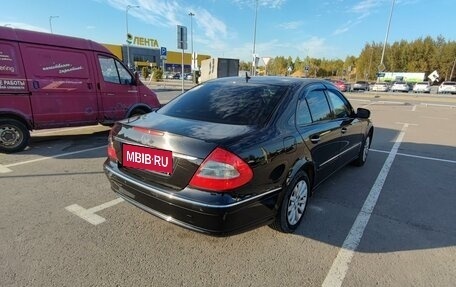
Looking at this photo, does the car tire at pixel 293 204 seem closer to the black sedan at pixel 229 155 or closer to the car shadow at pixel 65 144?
the black sedan at pixel 229 155

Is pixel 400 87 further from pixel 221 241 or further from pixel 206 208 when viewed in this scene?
pixel 206 208

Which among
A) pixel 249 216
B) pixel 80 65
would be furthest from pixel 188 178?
pixel 80 65

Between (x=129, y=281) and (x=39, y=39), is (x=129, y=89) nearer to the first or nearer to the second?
(x=39, y=39)

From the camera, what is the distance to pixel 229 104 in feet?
10.8

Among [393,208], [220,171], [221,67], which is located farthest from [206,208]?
[221,67]

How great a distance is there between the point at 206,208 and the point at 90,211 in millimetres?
1852

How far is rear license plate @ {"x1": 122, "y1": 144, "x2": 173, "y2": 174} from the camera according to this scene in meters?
2.55

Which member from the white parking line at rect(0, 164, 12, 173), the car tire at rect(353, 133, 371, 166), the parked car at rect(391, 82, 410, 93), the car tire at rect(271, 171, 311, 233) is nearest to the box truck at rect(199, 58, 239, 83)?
the car tire at rect(353, 133, 371, 166)

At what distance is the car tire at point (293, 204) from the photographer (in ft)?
9.53

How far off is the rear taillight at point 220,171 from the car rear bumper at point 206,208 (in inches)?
3.1

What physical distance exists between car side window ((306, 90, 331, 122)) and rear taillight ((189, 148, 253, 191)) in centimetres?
156

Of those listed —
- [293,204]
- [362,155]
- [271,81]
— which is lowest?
[362,155]

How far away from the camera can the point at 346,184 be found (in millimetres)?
4656

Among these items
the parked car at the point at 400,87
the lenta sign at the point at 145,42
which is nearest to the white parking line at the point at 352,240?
the parked car at the point at 400,87
